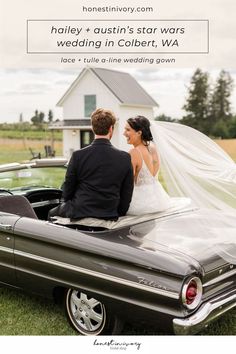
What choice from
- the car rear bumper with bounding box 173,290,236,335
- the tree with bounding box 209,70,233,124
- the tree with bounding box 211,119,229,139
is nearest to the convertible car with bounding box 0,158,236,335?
the car rear bumper with bounding box 173,290,236,335

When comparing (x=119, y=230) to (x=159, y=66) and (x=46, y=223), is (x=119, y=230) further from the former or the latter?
(x=159, y=66)

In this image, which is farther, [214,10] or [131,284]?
[214,10]

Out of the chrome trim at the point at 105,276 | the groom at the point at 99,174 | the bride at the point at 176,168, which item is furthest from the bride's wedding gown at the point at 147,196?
the chrome trim at the point at 105,276

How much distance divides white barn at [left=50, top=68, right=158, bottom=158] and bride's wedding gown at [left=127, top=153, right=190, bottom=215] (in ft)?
34.1

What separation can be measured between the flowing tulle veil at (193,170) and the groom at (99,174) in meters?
0.67

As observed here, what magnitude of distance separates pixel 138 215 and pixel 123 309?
94cm

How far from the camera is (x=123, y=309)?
8.52 ft

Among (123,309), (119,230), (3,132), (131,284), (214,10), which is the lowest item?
(123,309)

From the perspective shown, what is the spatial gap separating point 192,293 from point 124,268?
400mm

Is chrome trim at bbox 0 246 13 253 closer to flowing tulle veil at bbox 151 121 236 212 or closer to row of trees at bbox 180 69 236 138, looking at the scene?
flowing tulle veil at bbox 151 121 236 212

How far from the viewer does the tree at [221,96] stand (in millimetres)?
6104

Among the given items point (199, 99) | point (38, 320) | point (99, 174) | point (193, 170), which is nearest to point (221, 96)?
point (199, 99)

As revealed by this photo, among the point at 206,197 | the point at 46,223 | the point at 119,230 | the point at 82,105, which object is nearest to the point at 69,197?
the point at 46,223

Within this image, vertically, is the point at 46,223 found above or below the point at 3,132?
below
